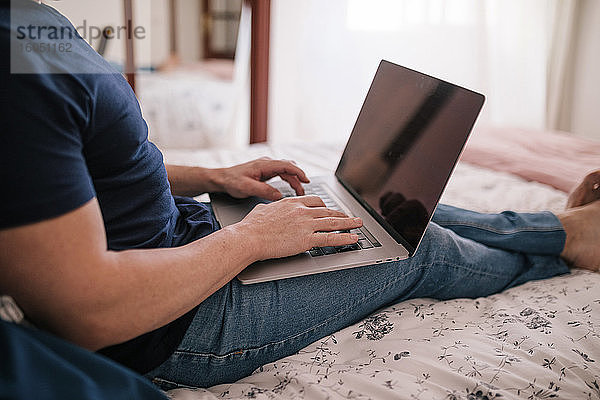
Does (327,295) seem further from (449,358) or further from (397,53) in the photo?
(397,53)

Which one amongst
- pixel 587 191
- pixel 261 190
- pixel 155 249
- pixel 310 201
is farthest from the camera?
pixel 587 191

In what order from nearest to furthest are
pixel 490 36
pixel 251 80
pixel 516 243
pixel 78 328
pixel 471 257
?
pixel 78 328 < pixel 471 257 < pixel 516 243 < pixel 251 80 < pixel 490 36

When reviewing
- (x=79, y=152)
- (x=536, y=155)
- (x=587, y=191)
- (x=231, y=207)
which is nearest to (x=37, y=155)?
(x=79, y=152)

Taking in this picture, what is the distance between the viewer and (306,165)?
167cm

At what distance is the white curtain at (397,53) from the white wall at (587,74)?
0.15 meters

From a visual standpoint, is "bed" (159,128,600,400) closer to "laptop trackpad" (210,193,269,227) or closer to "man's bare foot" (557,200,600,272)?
"man's bare foot" (557,200,600,272)

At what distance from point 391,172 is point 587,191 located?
0.65 m

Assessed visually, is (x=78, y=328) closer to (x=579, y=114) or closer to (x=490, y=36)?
(x=490, y=36)

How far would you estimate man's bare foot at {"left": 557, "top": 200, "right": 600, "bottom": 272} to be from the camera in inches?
43.6

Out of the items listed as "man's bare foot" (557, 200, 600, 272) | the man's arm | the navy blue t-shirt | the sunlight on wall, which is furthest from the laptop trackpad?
the sunlight on wall

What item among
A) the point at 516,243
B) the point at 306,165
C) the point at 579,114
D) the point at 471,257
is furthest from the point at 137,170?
the point at 579,114

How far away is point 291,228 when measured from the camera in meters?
0.79

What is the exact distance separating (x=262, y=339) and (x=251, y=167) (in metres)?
0.43

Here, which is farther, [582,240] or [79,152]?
[582,240]
